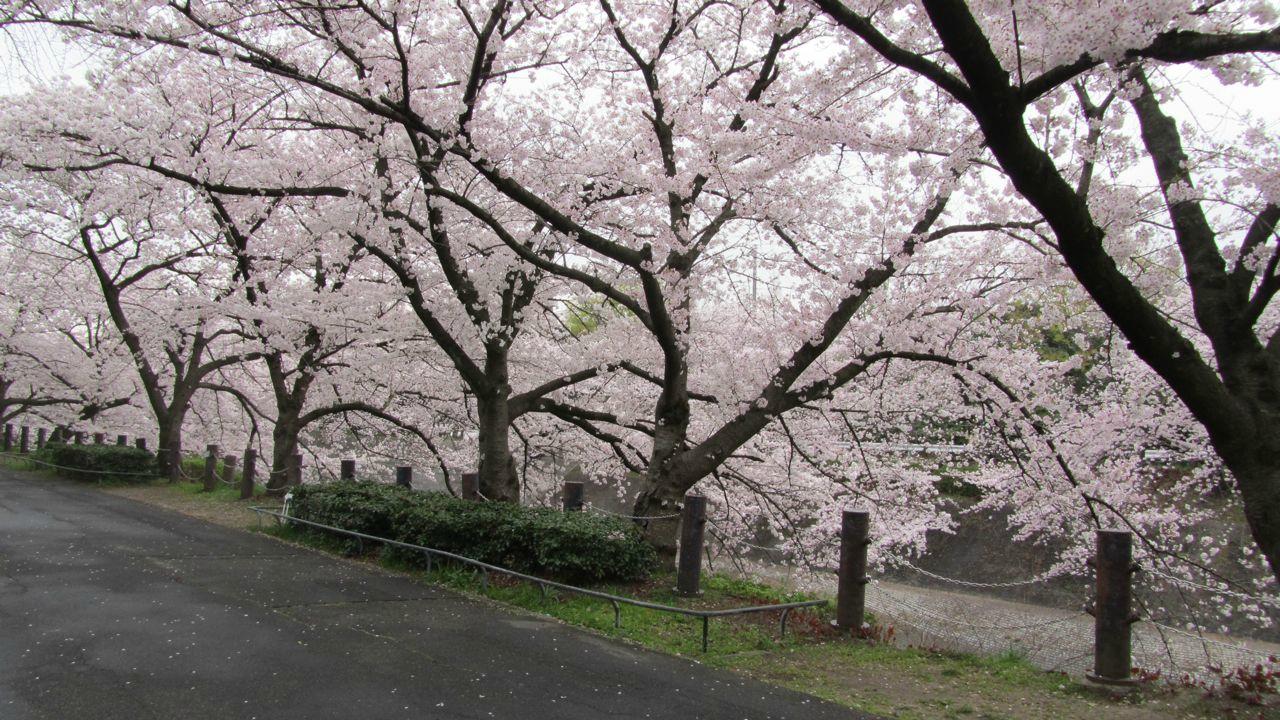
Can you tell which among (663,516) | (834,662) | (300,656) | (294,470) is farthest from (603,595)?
(294,470)

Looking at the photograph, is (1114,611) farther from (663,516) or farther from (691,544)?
(663,516)

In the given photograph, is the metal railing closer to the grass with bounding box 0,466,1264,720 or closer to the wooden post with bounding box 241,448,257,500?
the grass with bounding box 0,466,1264,720

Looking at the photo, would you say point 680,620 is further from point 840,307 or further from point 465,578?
point 840,307

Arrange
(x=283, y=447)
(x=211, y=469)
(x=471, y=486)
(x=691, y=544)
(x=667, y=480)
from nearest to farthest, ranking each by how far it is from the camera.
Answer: (x=691, y=544) < (x=667, y=480) < (x=471, y=486) < (x=283, y=447) < (x=211, y=469)

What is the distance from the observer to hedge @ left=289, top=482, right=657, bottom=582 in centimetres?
859

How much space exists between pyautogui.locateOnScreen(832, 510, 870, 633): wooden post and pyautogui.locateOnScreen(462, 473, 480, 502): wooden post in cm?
605

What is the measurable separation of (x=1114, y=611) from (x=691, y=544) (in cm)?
403

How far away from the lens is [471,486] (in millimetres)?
11945

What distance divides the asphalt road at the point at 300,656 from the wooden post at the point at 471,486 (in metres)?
2.58

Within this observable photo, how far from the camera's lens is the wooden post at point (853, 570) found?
299 inches

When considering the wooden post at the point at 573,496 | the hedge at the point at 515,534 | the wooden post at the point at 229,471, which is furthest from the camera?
the wooden post at the point at 229,471

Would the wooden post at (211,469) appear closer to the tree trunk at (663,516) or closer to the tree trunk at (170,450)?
the tree trunk at (170,450)

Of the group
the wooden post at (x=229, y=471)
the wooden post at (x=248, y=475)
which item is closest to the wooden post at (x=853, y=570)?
the wooden post at (x=248, y=475)

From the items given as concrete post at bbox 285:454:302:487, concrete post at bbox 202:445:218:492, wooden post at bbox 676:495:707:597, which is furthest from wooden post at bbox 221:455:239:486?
wooden post at bbox 676:495:707:597
